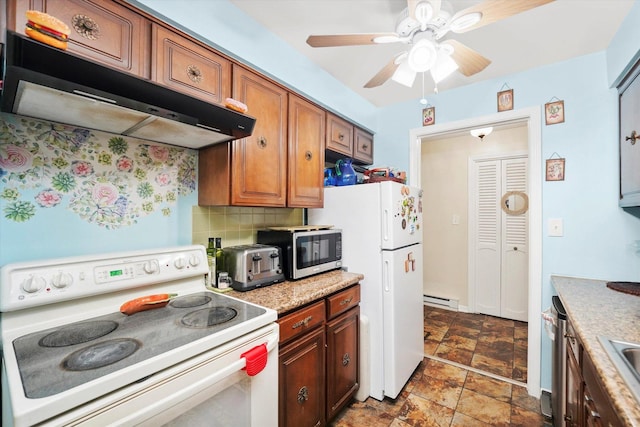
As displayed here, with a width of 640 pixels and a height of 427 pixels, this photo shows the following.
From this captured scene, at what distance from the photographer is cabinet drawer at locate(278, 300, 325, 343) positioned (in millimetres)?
1315

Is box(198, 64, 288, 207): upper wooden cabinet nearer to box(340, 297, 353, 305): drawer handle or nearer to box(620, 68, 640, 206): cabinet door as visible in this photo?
box(340, 297, 353, 305): drawer handle

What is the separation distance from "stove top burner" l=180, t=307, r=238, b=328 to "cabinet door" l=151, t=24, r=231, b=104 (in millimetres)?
947

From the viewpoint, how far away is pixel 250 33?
1.54 m

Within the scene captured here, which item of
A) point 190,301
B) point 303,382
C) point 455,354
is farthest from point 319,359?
point 455,354

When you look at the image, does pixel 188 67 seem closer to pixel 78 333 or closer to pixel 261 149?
pixel 261 149

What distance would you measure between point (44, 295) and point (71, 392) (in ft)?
1.82

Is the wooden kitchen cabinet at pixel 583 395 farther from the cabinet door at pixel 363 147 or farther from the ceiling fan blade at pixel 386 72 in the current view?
the cabinet door at pixel 363 147

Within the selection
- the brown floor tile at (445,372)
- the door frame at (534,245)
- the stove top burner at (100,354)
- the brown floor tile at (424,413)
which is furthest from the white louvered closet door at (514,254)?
the stove top burner at (100,354)

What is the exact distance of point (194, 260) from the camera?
143 cm

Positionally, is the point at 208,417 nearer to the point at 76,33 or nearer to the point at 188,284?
the point at 188,284

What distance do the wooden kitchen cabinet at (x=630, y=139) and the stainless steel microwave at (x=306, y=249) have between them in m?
1.68

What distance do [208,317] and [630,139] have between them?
236cm

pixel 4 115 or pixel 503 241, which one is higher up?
pixel 4 115

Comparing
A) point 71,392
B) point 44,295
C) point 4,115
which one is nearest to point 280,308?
point 71,392
